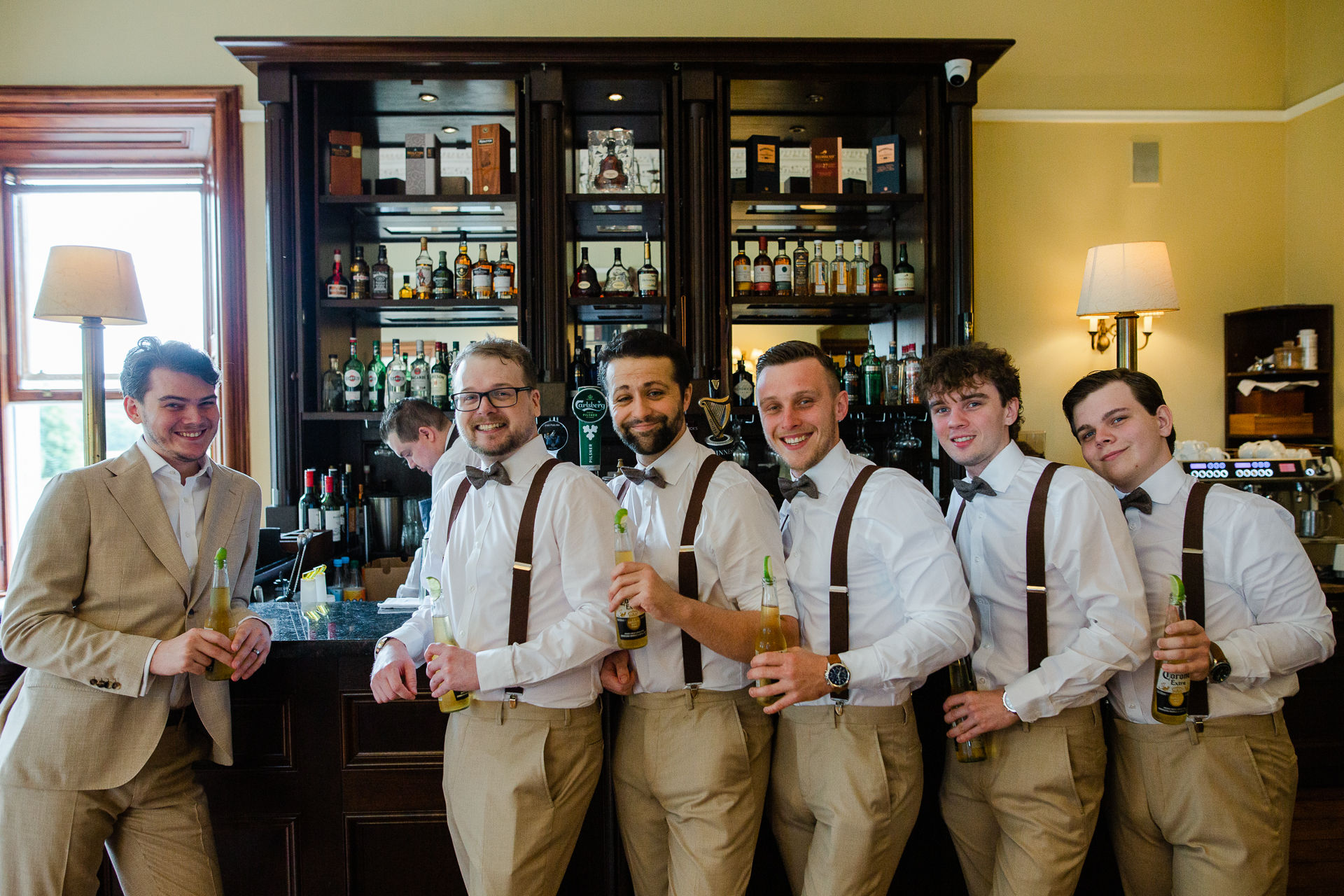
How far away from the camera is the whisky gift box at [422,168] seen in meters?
3.76

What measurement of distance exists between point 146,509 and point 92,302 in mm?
2171

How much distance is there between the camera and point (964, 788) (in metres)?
1.84

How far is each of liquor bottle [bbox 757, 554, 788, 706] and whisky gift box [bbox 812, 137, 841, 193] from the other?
265 centimetres

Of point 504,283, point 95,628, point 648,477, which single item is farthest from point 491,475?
point 504,283

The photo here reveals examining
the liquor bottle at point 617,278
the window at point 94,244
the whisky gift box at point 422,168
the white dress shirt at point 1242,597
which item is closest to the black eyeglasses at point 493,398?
the white dress shirt at point 1242,597

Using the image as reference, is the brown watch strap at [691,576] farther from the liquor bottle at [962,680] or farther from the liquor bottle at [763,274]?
the liquor bottle at [763,274]

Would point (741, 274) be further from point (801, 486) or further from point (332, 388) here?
point (801, 486)

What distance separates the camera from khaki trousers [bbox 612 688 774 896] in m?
1.67

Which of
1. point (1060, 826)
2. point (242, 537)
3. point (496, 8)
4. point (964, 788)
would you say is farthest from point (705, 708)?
point (496, 8)

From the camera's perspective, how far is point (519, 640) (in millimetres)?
1646

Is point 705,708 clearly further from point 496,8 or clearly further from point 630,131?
point 496,8

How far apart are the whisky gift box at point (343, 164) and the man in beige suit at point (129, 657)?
2.03 meters

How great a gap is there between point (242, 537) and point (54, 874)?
78 centimetres

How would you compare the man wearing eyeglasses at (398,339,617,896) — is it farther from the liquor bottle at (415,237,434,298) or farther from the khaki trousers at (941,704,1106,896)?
the liquor bottle at (415,237,434,298)
